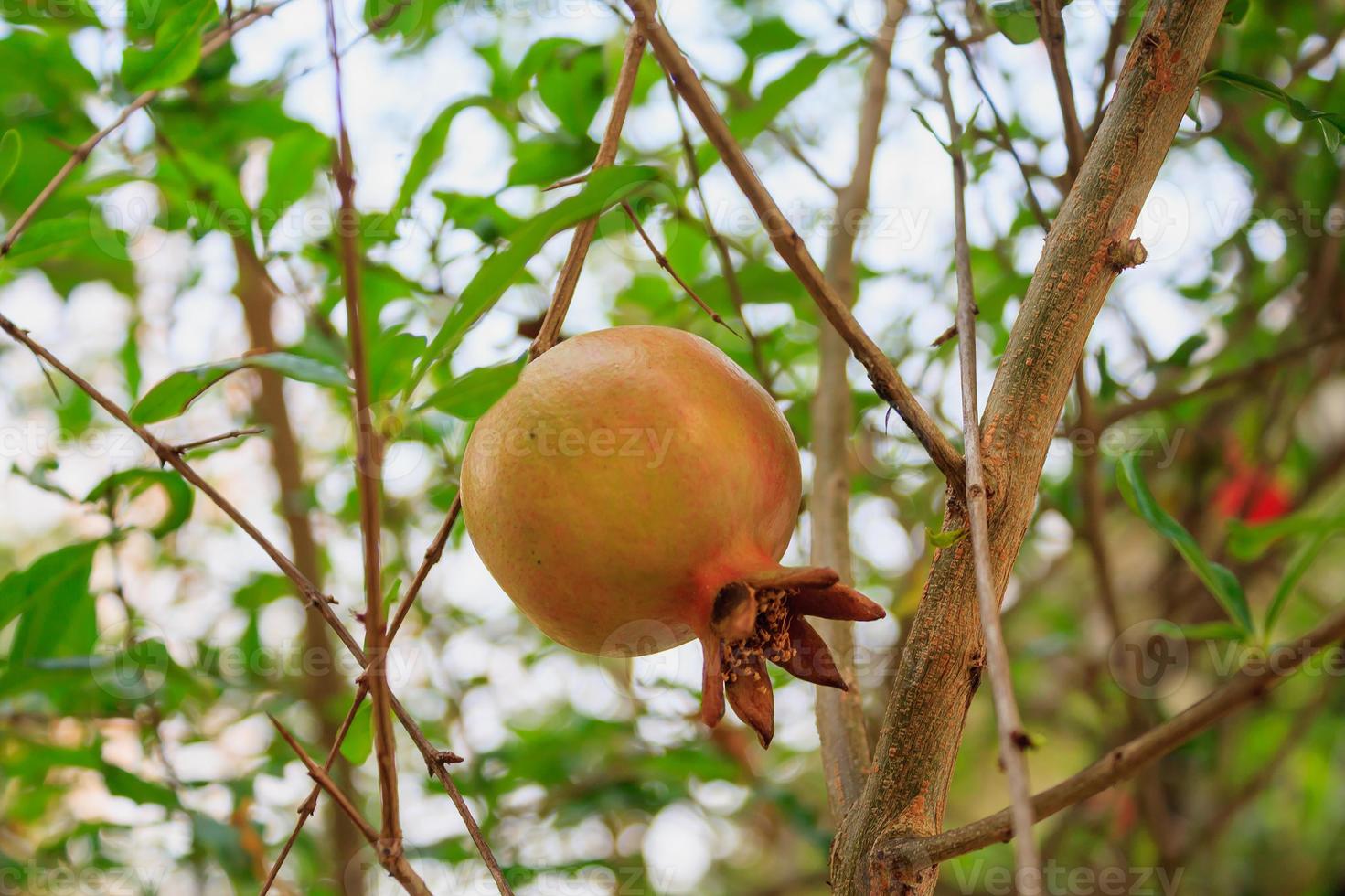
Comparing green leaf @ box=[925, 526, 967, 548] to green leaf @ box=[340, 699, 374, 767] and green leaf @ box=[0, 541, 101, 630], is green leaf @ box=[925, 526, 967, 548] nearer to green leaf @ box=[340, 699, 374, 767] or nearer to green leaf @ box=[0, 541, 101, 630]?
green leaf @ box=[340, 699, 374, 767]

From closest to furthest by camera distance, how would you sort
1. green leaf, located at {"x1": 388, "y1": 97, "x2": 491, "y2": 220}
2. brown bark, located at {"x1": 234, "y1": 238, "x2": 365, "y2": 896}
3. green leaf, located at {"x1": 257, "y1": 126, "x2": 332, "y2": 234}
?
green leaf, located at {"x1": 388, "y1": 97, "x2": 491, "y2": 220}, green leaf, located at {"x1": 257, "y1": 126, "x2": 332, "y2": 234}, brown bark, located at {"x1": 234, "y1": 238, "x2": 365, "y2": 896}

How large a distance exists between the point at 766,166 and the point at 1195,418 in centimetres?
94

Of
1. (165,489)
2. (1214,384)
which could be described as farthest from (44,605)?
(1214,384)

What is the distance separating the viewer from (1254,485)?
1.94 m

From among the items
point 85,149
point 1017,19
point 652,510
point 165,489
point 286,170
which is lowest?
point 652,510

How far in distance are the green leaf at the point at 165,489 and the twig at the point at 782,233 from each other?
0.81 m

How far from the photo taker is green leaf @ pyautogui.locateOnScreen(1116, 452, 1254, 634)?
80 cm

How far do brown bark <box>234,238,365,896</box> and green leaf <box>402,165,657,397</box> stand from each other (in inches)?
44.0

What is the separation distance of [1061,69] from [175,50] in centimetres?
82

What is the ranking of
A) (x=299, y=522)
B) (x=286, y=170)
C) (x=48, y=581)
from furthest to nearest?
(x=299, y=522) → (x=286, y=170) → (x=48, y=581)

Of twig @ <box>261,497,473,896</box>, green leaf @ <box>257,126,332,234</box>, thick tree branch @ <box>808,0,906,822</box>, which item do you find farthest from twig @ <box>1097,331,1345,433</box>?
green leaf @ <box>257,126,332,234</box>

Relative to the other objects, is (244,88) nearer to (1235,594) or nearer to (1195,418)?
(1235,594)

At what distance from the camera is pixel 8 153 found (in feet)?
3.61

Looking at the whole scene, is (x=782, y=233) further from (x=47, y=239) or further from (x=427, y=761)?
(x=47, y=239)
